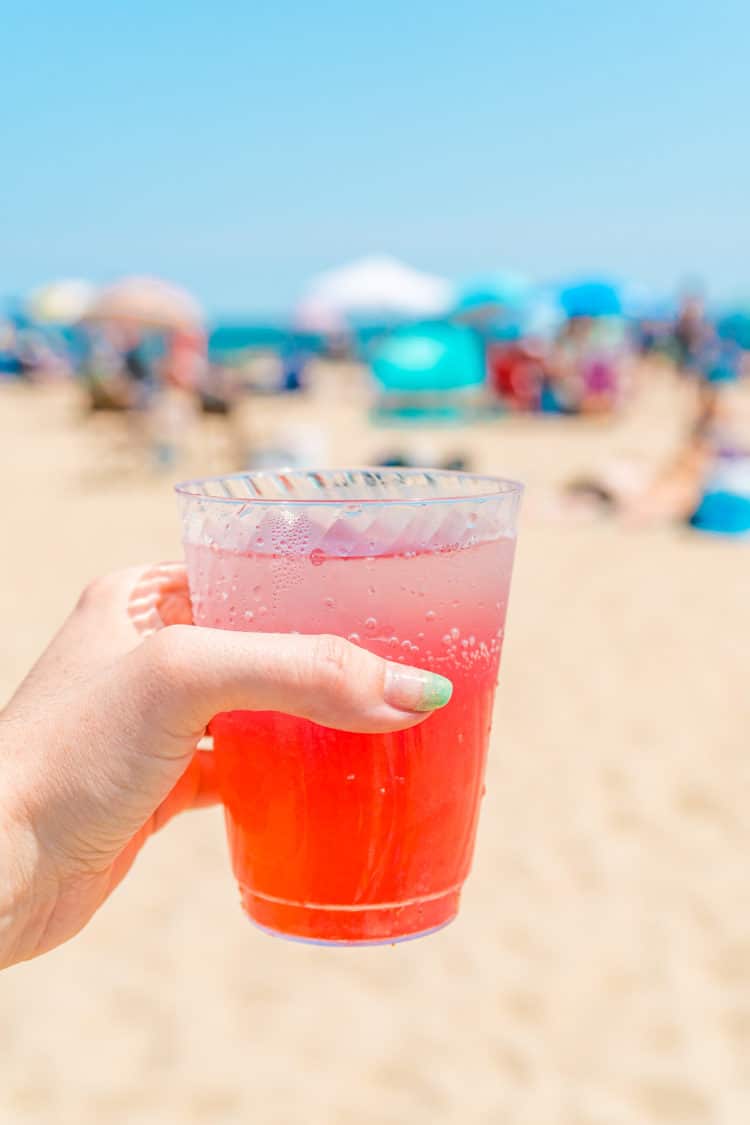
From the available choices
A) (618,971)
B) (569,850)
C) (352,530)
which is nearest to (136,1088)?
(618,971)

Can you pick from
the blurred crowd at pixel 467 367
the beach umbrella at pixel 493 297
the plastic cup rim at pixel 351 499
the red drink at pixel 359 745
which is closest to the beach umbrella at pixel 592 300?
the blurred crowd at pixel 467 367

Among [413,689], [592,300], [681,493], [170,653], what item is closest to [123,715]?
[170,653]

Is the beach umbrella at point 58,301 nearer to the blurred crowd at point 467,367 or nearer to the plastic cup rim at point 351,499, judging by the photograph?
the blurred crowd at point 467,367

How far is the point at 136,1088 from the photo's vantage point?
117 inches

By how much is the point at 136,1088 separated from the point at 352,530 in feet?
7.84

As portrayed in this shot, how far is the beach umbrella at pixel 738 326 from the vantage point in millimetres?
27938

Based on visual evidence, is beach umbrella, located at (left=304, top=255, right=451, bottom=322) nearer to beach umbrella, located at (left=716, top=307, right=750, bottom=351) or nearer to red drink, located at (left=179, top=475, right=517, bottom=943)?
beach umbrella, located at (left=716, top=307, right=750, bottom=351)

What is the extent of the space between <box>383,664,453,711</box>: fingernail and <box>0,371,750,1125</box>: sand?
2.15 meters

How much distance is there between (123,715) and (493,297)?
56.6 feet

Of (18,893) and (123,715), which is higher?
(123,715)

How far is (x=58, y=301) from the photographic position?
26328 millimetres

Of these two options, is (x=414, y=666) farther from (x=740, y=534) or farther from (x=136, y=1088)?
(x=740, y=534)

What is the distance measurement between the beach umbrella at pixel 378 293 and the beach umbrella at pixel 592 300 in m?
2.58

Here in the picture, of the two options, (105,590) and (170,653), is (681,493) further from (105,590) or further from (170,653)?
(170,653)
